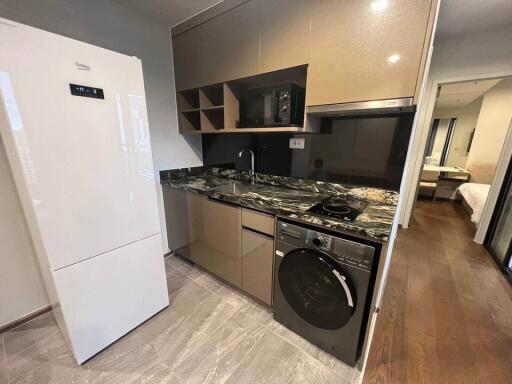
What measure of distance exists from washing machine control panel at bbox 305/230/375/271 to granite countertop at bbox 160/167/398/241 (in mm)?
58

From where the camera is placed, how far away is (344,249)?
3.59 feet

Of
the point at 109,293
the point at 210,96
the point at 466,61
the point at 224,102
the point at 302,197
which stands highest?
the point at 466,61

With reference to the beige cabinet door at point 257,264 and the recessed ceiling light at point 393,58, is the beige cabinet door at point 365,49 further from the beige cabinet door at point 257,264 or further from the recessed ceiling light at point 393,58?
the beige cabinet door at point 257,264

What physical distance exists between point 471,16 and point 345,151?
1.80 metres

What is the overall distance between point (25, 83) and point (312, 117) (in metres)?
1.56

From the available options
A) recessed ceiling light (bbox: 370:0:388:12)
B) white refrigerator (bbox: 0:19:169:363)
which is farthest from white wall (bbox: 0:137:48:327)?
recessed ceiling light (bbox: 370:0:388:12)

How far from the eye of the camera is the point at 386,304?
5.90 feet

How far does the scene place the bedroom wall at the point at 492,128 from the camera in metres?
3.68

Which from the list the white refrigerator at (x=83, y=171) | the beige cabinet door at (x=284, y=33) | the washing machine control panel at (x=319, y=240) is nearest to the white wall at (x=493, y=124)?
the beige cabinet door at (x=284, y=33)

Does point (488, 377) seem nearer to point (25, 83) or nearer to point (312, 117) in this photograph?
point (312, 117)

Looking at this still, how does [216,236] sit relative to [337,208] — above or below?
below

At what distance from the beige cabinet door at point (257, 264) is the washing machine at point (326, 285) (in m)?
0.08

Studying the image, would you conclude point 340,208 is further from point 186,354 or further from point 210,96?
point 210,96

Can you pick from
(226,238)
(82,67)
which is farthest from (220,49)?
(226,238)
